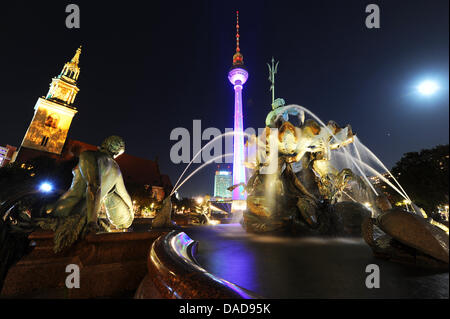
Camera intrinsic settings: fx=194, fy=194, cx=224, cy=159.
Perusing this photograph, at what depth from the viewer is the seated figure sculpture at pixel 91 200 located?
9.98ft

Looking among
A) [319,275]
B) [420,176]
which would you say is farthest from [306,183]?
[420,176]

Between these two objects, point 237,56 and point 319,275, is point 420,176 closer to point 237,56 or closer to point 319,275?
point 319,275

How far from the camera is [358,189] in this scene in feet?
27.0

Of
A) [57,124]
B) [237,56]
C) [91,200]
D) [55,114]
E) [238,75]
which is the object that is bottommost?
[91,200]

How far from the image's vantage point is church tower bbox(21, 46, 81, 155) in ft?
146

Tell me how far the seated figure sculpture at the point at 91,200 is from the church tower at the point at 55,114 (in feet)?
185

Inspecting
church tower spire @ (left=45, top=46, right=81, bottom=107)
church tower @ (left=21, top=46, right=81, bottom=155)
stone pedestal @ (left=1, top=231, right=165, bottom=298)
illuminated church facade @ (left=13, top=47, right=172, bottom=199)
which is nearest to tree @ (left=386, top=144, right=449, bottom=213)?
stone pedestal @ (left=1, top=231, right=165, bottom=298)

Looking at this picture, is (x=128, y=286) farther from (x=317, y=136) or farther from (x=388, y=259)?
(x=317, y=136)

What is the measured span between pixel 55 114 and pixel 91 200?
59.9 m

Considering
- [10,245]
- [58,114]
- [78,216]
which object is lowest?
[10,245]

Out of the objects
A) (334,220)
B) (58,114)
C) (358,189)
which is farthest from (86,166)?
(58,114)

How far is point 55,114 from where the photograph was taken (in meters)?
47.2

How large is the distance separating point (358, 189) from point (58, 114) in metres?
62.2
